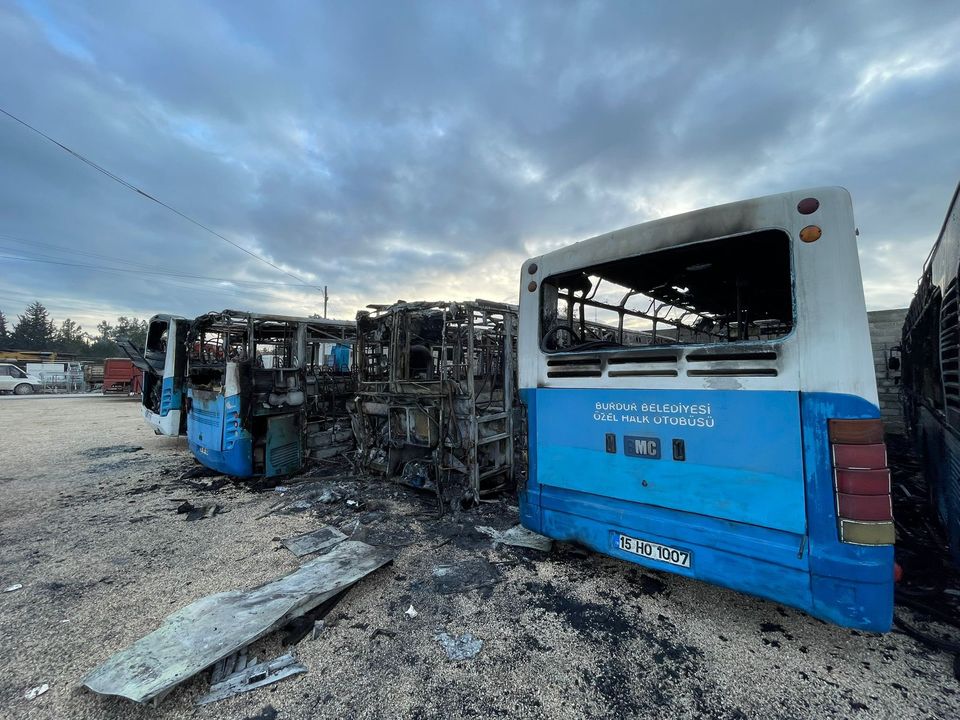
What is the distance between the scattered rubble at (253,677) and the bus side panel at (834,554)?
3.04 m

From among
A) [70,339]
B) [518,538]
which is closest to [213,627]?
[518,538]

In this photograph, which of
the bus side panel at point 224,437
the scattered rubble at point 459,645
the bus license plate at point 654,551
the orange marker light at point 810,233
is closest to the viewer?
the orange marker light at point 810,233

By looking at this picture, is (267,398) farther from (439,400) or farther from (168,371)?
(168,371)

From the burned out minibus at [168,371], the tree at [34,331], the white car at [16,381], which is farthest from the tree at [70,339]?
the burned out minibus at [168,371]

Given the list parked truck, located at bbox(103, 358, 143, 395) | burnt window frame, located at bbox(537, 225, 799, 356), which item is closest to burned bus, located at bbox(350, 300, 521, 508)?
burnt window frame, located at bbox(537, 225, 799, 356)

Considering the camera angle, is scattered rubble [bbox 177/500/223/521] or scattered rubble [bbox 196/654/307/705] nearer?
scattered rubble [bbox 196/654/307/705]

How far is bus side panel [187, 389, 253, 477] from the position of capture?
20.4ft

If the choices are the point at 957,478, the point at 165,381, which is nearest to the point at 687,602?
the point at 957,478

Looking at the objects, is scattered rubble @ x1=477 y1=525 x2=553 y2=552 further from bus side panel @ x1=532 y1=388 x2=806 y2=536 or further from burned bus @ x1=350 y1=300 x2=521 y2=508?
bus side panel @ x1=532 y1=388 x2=806 y2=536

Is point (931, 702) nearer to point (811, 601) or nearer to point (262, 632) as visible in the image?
point (811, 601)

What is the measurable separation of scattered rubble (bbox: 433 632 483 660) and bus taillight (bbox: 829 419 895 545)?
7.32 ft

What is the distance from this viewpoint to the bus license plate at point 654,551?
2.72 meters

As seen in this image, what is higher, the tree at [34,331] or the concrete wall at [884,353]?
the tree at [34,331]

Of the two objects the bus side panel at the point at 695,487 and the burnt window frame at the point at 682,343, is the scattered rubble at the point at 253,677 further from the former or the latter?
the burnt window frame at the point at 682,343
